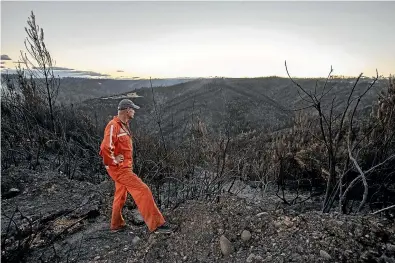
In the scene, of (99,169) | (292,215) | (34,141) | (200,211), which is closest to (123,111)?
(200,211)

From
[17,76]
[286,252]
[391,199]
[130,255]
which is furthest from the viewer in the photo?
[17,76]

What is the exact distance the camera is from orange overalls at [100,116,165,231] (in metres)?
3.78

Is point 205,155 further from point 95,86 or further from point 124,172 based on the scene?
point 95,86

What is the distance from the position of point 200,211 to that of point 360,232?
69.8 inches

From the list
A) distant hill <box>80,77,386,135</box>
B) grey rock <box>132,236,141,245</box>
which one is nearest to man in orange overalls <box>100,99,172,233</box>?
grey rock <box>132,236,141,245</box>

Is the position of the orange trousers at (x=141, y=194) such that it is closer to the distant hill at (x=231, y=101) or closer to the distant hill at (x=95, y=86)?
the distant hill at (x=231, y=101)

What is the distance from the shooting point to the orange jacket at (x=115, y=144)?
3.84 meters

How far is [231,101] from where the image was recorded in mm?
30891

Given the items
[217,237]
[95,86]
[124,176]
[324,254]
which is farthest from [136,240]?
[95,86]

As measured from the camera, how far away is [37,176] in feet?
19.3

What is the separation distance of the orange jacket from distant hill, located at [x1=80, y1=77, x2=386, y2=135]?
58.5 ft

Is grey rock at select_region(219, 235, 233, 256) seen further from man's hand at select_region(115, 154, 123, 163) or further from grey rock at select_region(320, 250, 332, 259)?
man's hand at select_region(115, 154, 123, 163)

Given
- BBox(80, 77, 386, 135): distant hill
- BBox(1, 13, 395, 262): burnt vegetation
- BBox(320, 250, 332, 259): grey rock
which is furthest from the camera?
BBox(80, 77, 386, 135): distant hill

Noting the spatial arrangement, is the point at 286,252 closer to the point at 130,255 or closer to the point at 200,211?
the point at 200,211
